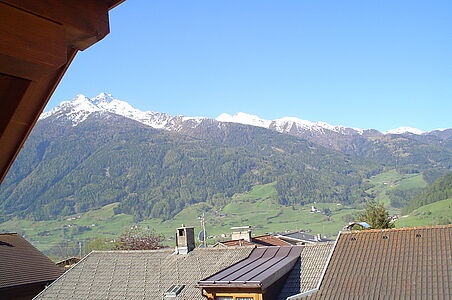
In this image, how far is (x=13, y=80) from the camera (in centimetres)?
171

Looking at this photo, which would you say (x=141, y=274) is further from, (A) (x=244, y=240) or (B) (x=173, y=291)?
(A) (x=244, y=240)

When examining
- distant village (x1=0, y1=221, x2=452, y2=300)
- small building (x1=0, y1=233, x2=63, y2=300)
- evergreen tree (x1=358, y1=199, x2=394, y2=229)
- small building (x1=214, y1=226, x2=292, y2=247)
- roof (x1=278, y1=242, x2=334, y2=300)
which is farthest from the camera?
small building (x1=214, y1=226, x2=292, y2=247)

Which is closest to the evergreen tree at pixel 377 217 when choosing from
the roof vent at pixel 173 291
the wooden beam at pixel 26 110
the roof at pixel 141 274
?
the roof at pixel 141 274

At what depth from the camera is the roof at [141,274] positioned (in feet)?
70.9

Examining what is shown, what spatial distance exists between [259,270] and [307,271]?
7.45 feet

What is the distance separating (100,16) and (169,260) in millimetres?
23573

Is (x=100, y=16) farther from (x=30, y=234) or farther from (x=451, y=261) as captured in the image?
(x=30, y=234)

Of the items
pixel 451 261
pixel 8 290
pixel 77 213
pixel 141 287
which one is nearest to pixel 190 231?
pixel 141 287

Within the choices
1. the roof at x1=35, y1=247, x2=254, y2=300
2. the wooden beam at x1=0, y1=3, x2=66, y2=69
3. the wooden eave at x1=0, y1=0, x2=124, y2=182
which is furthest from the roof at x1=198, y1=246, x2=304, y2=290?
the wooden beam at x1=0, y1=3, x2=66, y2=69

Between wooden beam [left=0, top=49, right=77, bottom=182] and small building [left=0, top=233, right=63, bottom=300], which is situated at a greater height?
wooden beam [left=0, top=49, right=77, bottom=182]

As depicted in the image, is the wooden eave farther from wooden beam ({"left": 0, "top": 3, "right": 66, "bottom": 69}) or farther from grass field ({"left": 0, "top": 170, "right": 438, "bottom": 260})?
grass field ({"left": 0, "top": 170, "right": 438, "bottom": 260})

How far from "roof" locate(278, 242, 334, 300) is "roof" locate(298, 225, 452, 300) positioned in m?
1.51

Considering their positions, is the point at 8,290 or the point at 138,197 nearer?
the point at 8,290

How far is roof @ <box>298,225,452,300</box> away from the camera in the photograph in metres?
14.1
